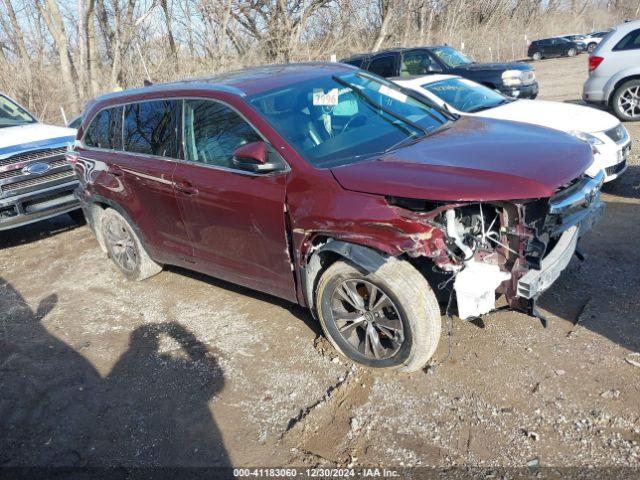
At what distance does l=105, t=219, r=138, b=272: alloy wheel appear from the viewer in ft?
17.7

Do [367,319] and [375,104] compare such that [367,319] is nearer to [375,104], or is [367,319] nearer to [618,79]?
[375,104]

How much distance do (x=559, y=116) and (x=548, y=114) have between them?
0.42 feet

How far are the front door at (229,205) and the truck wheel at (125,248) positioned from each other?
119 cm

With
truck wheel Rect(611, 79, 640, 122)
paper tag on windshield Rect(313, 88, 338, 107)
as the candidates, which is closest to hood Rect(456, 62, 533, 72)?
truck wheel Rect(611, 79, 640, 122)

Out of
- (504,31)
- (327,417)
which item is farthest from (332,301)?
(504,31)

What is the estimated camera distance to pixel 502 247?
3162 millimetres

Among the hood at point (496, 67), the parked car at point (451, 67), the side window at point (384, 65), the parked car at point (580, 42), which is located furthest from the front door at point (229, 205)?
the parked car at point (580, 42)

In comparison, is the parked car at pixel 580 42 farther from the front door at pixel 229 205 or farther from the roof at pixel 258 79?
the front door at pixel 229 205

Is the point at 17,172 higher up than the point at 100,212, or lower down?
higher up

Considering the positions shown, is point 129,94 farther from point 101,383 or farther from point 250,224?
point 101,383

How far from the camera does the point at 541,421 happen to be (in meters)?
2.89

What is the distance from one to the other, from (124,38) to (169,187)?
17606mm

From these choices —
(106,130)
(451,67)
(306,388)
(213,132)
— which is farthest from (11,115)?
(451,67)

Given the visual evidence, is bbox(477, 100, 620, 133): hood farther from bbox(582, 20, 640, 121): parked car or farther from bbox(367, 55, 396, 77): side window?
bbox(367, 55, 396, 77): side window
